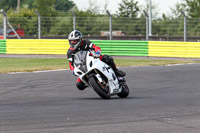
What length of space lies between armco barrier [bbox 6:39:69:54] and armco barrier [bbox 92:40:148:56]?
2056mm

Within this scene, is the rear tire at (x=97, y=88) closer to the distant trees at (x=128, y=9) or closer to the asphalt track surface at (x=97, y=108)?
the asphalt track surface at (x=97, y=108)

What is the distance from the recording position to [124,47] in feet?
81.0

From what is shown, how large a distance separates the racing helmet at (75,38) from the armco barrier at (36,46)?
625 inches

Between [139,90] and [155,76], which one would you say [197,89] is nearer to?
[139,90]

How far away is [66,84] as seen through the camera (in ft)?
41.6

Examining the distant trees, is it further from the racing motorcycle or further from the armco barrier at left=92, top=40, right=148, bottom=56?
the racing motorcycle

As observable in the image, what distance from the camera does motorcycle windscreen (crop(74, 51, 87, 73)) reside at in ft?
29.6

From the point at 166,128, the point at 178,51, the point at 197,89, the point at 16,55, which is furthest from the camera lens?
the point at 16,55

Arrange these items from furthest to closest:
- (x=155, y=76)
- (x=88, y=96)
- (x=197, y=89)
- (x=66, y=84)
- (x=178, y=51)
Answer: (x=178, y=51) → (x=155, y=76) → (x=66, y=84) → (x=197, y=89) → (x=88, y=96)

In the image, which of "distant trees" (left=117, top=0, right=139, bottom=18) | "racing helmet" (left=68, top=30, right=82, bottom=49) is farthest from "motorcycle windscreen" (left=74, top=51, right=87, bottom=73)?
"distant trees" (left=117, top=0, right=139, bottom=18)

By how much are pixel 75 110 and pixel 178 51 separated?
1640 cm

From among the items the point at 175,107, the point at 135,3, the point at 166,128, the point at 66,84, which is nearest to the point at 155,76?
the point at 66,84

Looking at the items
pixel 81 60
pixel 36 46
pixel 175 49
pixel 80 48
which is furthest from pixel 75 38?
pixel 36 46

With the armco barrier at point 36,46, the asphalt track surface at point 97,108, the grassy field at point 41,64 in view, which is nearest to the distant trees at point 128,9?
the armco barrier at point 36,46
